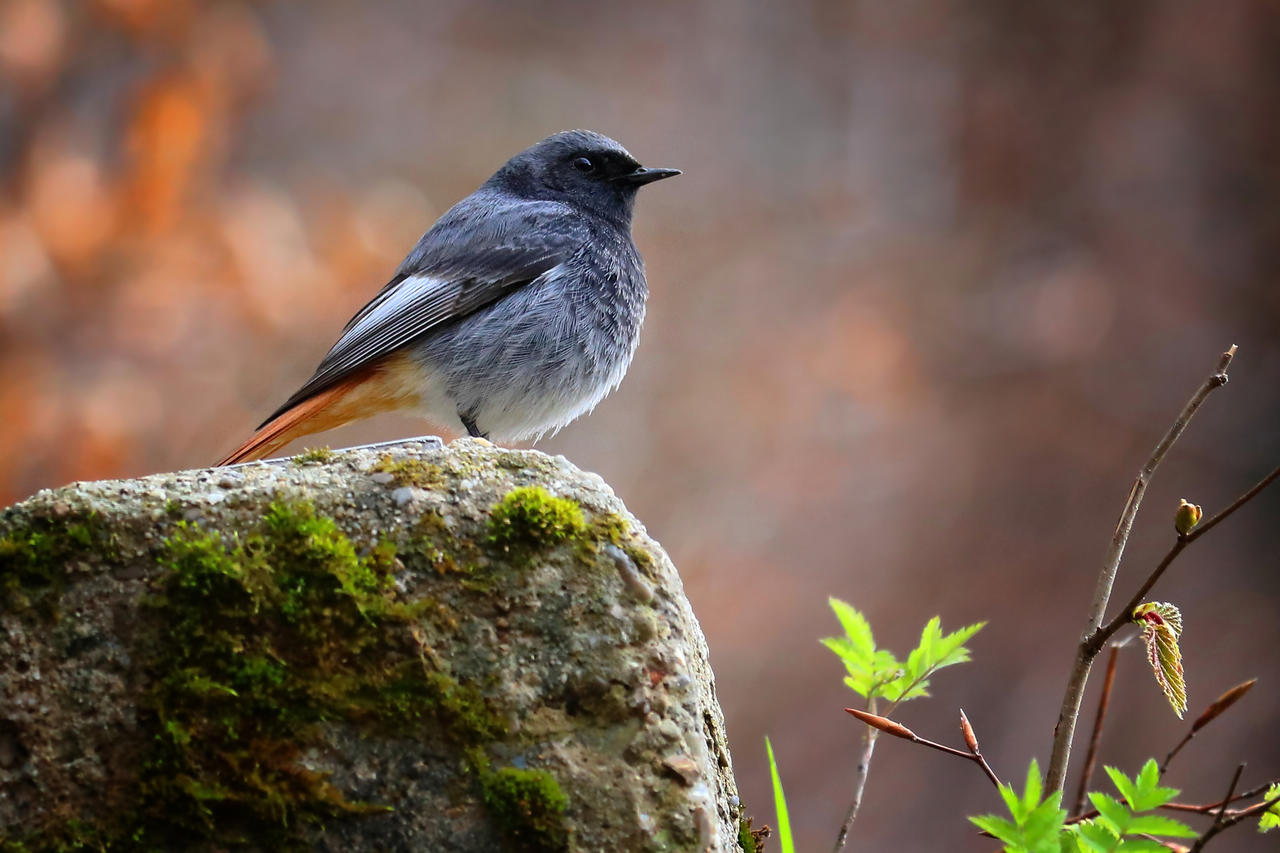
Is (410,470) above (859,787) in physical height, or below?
above

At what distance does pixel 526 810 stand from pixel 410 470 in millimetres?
604

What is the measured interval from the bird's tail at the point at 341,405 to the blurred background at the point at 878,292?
3.42 m

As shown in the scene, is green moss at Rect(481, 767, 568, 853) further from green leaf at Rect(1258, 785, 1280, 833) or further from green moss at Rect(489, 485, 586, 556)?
green leaf at Rect(1258, 785, 1280, 833)

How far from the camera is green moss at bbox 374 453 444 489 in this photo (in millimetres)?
1855

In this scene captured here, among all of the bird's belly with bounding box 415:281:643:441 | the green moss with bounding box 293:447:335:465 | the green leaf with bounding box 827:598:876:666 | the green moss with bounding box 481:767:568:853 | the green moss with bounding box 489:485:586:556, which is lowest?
the green moss with bounding box 481:767:568:853

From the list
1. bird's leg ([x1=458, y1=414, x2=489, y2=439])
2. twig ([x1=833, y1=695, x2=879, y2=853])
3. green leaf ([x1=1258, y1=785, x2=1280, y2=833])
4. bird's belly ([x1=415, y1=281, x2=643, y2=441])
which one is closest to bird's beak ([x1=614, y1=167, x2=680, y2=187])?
bird's belly ([x1=415, y1=281, x2=643, y2=441])

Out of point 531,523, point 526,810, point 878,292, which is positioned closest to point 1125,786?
point 526,810

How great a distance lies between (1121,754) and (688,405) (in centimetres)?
356

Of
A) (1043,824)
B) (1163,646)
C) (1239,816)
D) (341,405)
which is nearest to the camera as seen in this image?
(1043,824)

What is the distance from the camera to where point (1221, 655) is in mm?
7070

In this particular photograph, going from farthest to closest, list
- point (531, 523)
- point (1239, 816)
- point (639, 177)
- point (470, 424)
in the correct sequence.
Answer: point (639, 177) → point (470, 424) → point (531, 523) → point (1239, 816)

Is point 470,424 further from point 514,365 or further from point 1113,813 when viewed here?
point 1113,813

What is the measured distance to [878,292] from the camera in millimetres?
7867

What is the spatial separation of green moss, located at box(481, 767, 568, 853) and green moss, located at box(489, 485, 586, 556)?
0.37 m
